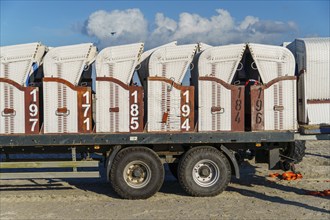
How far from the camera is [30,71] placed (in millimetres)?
9188

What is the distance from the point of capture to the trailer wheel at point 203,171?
9.24m

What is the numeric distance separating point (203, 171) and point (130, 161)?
146 cm

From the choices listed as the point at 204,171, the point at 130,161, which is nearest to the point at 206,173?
the point at 204,171

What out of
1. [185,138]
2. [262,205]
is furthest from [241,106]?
[262,205]

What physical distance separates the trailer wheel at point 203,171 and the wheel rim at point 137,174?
0.66 m

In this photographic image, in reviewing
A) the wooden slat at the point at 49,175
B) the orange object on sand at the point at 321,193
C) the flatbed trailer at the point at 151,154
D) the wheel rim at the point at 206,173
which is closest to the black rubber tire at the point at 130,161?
the flatbed trailer at the point at 151,154

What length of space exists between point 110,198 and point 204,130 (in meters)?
2.35

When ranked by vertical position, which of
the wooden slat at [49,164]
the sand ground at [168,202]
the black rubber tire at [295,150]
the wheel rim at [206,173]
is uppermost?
the black rubber tire at [295,150]

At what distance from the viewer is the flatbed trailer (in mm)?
8984

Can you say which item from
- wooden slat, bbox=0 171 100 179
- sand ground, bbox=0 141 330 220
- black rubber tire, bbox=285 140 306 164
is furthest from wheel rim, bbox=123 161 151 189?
black rubber tire, bbox=285 140 306 164

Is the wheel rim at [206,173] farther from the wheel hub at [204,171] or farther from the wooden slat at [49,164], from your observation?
the wooden slat at [49,164]

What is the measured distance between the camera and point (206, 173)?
30.6 ft

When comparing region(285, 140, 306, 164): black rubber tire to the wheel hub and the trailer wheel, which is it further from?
the wheel hub

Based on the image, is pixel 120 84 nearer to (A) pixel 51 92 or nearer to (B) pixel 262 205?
(A) pixel 51 92
